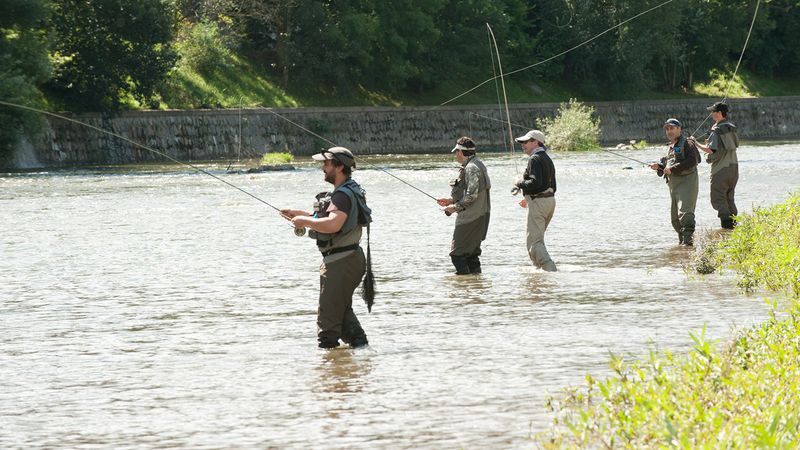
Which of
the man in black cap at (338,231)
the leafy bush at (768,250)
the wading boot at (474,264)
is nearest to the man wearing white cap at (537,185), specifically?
the wading boot at (474,264)

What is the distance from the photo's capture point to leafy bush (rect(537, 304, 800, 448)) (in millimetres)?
5367

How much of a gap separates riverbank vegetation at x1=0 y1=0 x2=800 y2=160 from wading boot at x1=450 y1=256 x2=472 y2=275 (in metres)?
22.9

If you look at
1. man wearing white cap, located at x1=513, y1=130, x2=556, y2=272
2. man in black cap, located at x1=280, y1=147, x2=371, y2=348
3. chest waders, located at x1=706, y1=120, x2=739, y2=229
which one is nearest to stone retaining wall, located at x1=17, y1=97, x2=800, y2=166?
chest waders, located at x1=706, y1=120, x2=739, y2=229

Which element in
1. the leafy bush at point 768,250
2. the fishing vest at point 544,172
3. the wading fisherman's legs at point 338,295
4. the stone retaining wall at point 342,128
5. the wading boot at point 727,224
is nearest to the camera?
the wading fisherman's legs at point 338,295

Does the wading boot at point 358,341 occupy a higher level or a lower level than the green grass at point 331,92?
lower

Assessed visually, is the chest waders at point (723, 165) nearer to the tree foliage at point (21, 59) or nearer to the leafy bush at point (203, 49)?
the tree foliage at point (21, 59)

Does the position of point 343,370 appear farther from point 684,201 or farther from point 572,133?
point 572,133

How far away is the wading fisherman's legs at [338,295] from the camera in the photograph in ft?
31.2

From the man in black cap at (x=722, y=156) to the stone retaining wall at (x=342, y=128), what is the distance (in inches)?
816

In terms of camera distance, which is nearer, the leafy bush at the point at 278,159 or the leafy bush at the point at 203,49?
the leafy bush at the point at 278,159

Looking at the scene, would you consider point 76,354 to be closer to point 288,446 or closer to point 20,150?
point 288,446

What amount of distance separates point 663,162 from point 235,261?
5.49m

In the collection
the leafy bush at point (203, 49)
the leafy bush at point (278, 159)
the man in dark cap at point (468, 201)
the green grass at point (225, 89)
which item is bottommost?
the leafy bush at point (278, 159)

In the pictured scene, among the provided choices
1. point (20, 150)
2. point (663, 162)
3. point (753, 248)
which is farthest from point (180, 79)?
point (753, 248)
